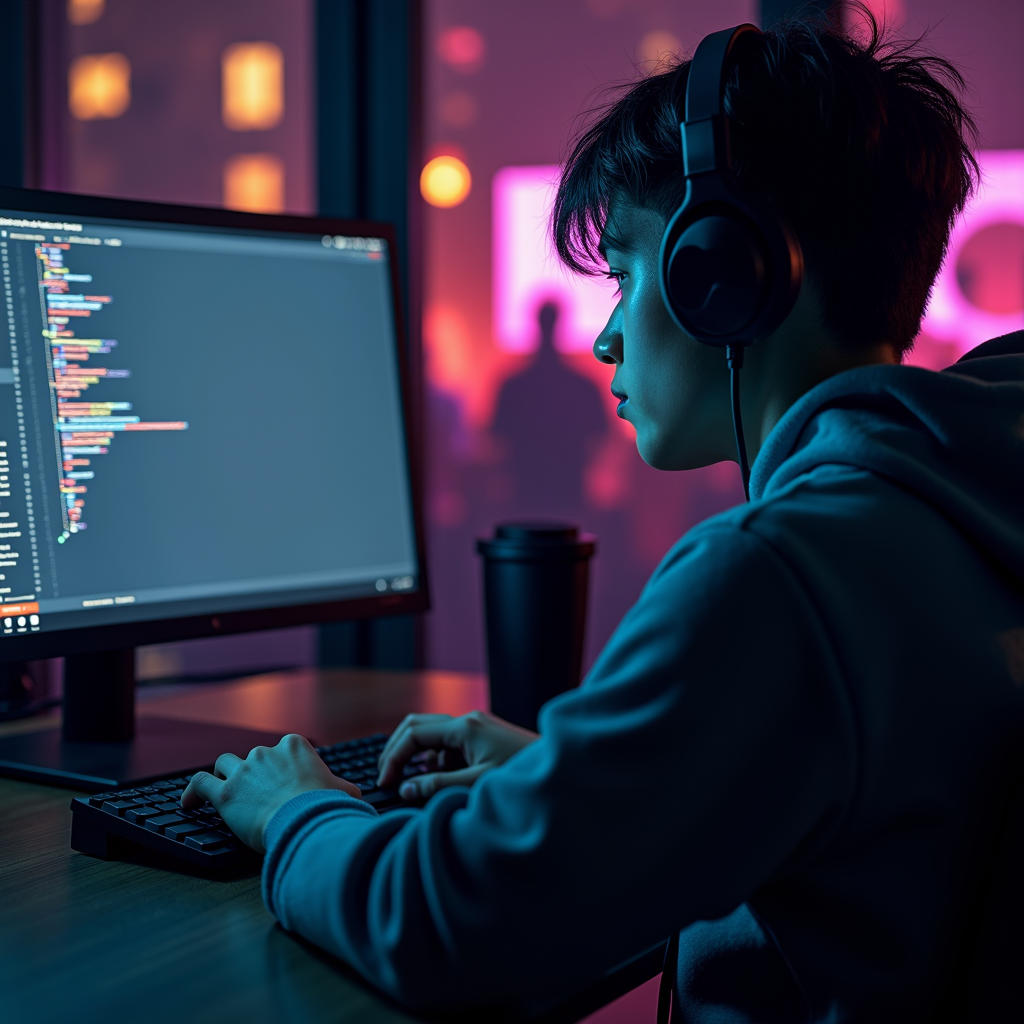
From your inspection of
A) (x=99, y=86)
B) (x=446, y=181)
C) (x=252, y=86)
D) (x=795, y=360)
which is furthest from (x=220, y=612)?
(x=99, y=86)

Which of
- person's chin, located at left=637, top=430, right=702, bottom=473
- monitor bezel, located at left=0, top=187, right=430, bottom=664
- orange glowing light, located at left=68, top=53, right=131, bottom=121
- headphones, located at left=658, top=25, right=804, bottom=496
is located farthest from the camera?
orange glowing light, located at left=68, top=53, right=131, bottom=121

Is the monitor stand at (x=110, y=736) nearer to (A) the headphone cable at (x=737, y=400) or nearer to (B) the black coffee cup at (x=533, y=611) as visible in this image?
(B) the black coffee cup at (x=533, y=611)

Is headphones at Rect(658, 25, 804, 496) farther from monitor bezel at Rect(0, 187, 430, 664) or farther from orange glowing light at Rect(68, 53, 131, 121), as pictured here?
orange glowing light at Rect(68, 53, 131, 121)

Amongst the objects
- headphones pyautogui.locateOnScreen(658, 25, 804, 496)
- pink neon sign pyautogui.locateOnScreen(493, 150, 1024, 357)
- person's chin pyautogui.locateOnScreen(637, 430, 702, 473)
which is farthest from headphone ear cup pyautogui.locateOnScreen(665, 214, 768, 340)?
pink neon sign pyautogui.locateOnScreen(493, 150, 1024, 357)

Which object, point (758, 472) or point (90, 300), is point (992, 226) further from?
point (90, 300)

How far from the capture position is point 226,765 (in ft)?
A: 2.46

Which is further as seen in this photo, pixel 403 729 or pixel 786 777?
pixel 403 729

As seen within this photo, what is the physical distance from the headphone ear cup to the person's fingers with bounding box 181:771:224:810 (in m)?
0.46

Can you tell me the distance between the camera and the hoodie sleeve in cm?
47

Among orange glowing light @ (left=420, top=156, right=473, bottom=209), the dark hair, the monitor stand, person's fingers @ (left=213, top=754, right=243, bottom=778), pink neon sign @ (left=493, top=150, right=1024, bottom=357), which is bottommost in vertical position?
the monitor stand

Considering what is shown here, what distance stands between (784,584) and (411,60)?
60.1 inches

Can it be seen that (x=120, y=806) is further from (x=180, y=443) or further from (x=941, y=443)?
(x=941, y=443)


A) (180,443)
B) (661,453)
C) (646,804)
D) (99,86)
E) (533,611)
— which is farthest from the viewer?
(99,86)

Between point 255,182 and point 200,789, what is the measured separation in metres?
1.56
